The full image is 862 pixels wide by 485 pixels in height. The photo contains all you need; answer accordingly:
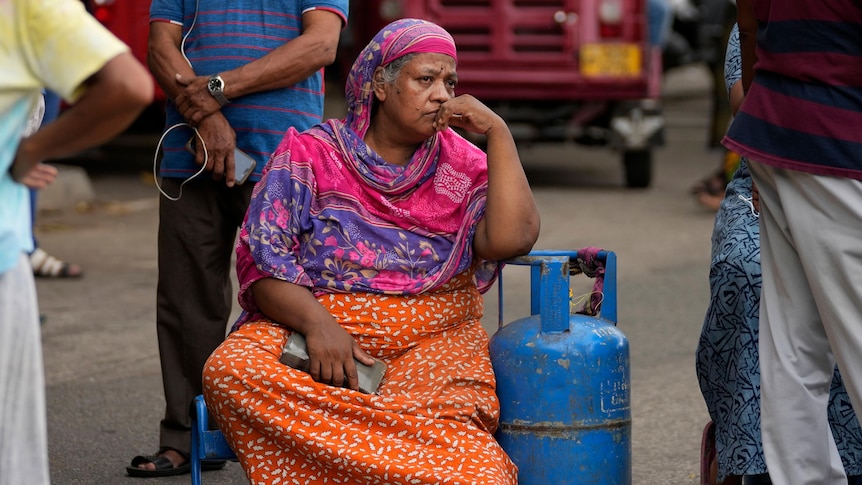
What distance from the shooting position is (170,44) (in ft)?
13.1

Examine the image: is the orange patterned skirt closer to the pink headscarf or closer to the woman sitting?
the woman sitting

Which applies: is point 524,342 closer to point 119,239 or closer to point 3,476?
point 3,476

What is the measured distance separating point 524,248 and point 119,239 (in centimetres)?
529

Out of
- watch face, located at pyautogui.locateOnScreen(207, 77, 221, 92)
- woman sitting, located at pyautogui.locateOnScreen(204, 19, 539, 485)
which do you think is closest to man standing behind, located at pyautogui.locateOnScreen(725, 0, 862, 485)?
woman sitting, located at pyautogui.locateOnScreen(204, 19, 539, 485)

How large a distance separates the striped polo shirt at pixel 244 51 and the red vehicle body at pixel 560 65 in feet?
19.6

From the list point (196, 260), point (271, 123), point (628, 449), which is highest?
point (271, 123)

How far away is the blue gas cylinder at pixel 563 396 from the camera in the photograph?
328cm

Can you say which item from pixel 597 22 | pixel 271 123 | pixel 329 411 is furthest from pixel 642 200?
pixel 329 411

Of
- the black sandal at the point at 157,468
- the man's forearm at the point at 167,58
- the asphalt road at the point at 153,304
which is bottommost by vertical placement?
the asphalt road at the point at 153,304

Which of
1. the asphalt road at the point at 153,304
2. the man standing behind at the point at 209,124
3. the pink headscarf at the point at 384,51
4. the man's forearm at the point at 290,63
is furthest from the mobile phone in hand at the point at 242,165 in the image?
the asphalt road at the point at 153,304

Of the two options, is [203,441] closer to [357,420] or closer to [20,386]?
[357,420]

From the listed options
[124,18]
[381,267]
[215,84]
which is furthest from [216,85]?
[124,18]

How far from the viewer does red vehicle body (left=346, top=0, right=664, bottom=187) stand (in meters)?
9.77

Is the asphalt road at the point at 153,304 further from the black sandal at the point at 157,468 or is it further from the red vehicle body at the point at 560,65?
the red vehicle body at the point at 560,65
